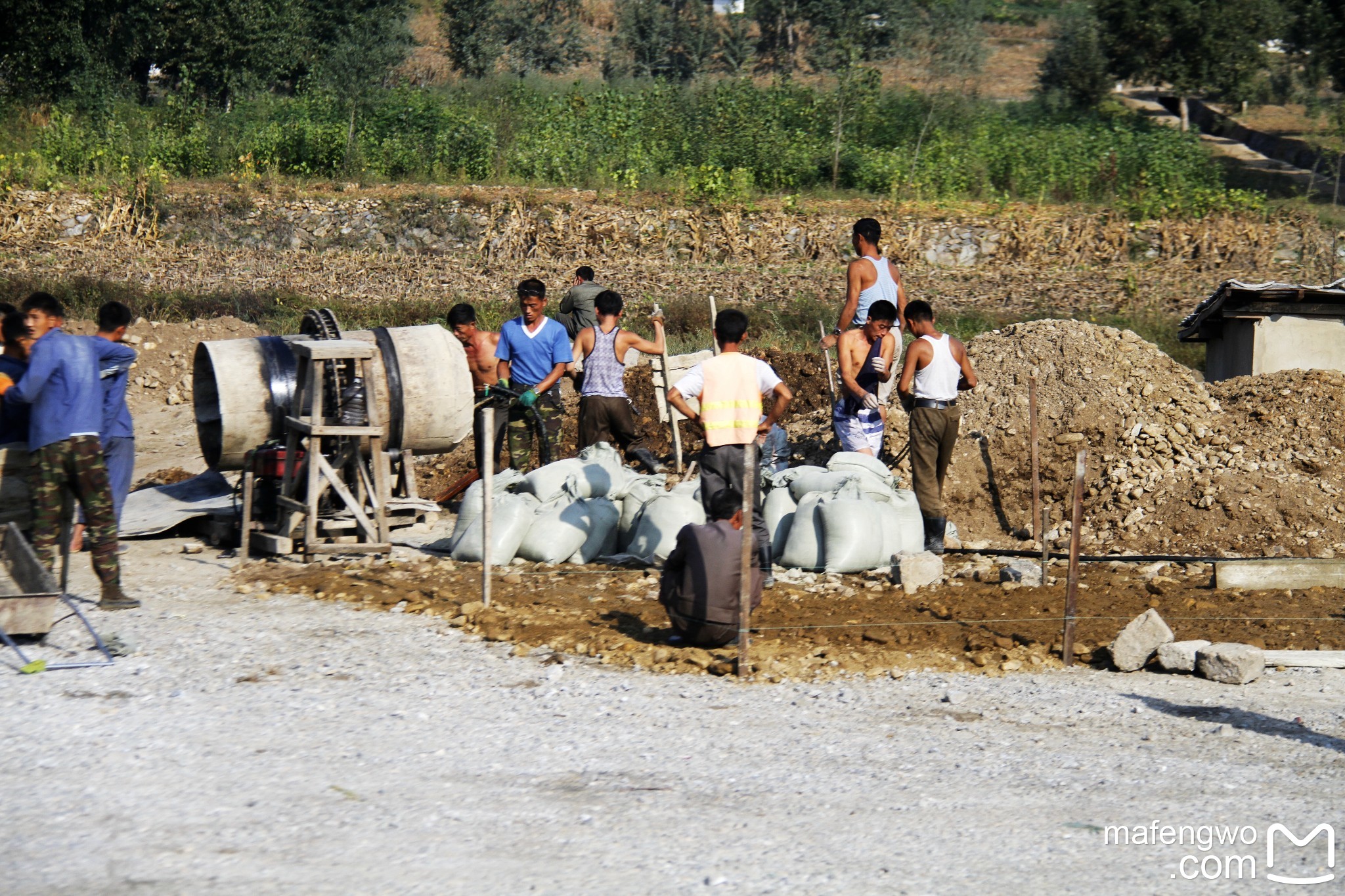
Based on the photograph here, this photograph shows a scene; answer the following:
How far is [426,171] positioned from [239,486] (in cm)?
1738

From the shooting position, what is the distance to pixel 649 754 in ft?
18.3

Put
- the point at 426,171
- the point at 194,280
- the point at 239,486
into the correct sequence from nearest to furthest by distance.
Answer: the point at 239,486 → the point at 194,280 → the point at 426,171

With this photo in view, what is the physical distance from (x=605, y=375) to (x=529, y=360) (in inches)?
24.1

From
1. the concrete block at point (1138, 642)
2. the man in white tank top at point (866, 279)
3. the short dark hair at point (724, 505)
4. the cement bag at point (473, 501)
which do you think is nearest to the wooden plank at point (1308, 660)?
the concrete block at point (1138, 642)

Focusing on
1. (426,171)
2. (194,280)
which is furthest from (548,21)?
(194,280)

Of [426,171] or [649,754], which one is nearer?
[649,754]

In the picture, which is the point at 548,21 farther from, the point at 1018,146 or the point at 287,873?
the point at 287,873

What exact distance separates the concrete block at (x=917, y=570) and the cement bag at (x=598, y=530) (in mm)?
1989

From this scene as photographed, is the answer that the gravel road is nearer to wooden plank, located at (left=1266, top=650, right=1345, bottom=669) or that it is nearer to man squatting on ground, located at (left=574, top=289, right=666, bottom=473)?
wooden plank, located at (left=1266, top=650, right=1345, bottom=669)

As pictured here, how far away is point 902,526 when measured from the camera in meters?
9.21

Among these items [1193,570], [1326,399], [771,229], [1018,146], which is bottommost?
[1193,570]

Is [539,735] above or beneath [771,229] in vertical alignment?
beneath

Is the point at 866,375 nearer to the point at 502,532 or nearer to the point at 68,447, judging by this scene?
the point at 502,532

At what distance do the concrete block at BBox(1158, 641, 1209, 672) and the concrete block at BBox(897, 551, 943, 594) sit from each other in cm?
184
